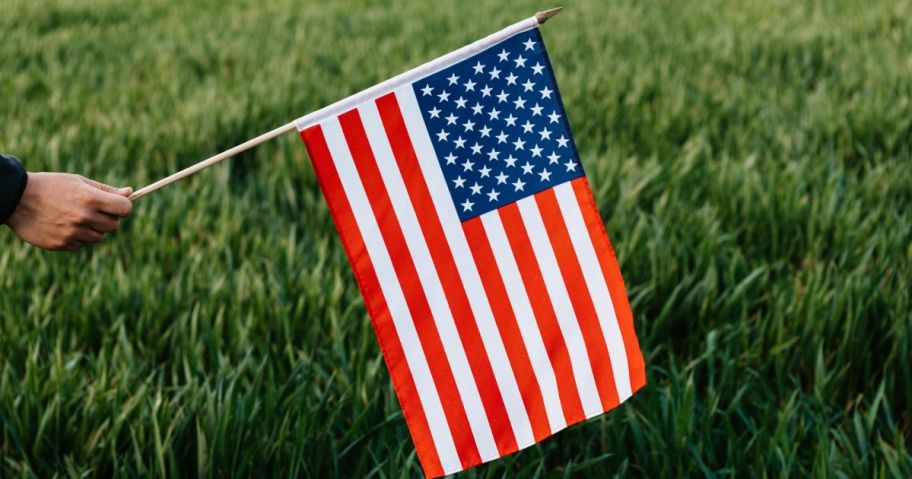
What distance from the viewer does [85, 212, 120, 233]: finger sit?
4.17ft

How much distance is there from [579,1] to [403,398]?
6.32 meters

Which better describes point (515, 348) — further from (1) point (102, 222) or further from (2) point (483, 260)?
(1) point (102, 222)

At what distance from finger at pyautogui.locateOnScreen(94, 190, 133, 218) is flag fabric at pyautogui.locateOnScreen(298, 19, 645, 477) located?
29cm

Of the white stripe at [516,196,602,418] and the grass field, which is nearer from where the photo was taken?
the white stripe at [516,196,602,418]

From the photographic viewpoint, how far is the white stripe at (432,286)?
52.0 inches

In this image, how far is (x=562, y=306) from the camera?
136 cm

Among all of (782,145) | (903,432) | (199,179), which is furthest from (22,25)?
(903,432)

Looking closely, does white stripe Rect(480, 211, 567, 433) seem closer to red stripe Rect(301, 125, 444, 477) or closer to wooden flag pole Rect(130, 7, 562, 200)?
red stripe Rect(301, 125, 444, 477)

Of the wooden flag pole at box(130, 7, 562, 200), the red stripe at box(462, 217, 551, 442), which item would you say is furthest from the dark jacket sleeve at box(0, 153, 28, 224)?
the red stripe at box(462, 217, 551, 442)

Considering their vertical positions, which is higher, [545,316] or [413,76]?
[413,76]

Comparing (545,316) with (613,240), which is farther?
(613,240)

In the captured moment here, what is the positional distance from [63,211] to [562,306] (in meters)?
0.76

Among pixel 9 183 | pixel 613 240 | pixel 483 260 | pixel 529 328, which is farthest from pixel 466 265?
pixel 613 240

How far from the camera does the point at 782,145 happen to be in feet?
10.8
